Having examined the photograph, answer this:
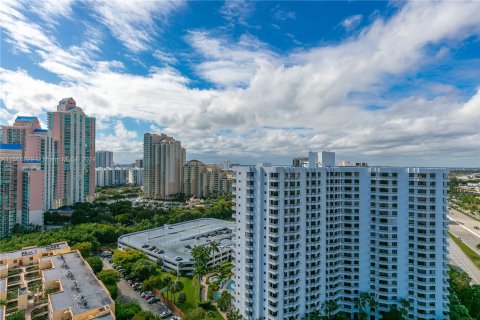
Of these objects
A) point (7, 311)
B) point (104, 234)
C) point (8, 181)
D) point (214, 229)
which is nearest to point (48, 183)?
point (8, 181)

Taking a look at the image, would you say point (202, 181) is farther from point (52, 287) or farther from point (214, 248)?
point (52, 287)

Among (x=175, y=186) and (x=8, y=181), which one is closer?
(x=8, y=181)

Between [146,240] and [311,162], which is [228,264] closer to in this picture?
[146,240]

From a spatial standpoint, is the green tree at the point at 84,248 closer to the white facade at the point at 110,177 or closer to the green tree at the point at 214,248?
the green tree at the point at 214,248

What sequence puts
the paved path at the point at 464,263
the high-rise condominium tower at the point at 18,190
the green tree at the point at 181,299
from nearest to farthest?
Result: the green tree at the point at 181,299, the paved path at the point at 464,263, the high-rise condominium tower at the point at 18,190

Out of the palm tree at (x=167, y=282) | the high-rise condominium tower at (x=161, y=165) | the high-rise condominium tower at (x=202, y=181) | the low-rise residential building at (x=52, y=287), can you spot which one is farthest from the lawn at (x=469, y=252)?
the high-rise condominium tower at (x=161, y=165)
